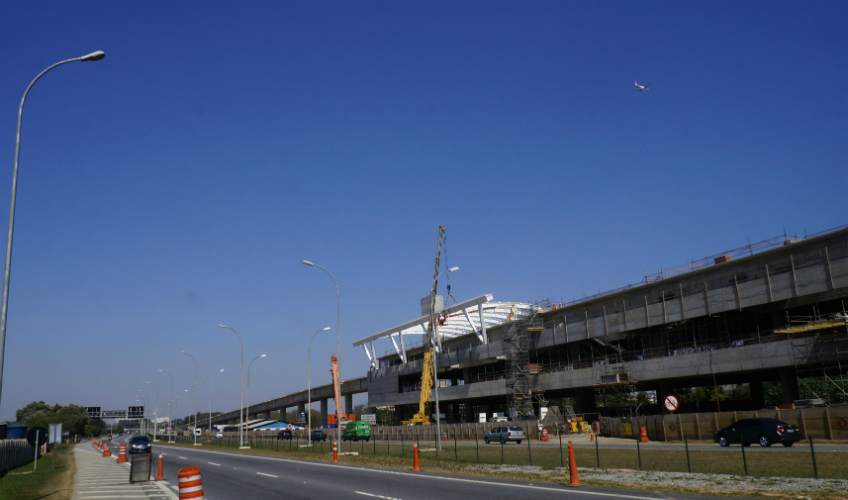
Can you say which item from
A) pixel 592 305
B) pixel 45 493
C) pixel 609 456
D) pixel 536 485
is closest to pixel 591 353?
pixel 592 305

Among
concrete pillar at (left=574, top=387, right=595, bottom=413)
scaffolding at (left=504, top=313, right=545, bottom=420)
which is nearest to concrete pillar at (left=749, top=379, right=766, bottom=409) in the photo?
concrete pillar at (left=574, top=387, right=595, bottom=413)

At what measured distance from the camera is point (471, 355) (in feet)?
280

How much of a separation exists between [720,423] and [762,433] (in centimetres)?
888

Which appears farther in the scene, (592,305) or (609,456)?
(592,305)

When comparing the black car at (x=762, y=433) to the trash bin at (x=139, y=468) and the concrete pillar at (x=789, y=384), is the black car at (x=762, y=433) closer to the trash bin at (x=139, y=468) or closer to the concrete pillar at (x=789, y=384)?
the concrete pillar at (x=789, y=384)

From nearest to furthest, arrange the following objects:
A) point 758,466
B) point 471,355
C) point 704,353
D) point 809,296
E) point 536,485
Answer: point 536,485 → point 758,466 → point 809,296 → point 704,353 → point 471,355

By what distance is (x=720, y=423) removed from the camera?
134ft

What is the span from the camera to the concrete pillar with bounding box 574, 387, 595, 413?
73863mm

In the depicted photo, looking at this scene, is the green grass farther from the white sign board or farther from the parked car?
the parked car

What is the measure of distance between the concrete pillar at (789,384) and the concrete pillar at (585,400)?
78.9ft

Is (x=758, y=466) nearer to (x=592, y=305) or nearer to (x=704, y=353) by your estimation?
(x=704, y=353)

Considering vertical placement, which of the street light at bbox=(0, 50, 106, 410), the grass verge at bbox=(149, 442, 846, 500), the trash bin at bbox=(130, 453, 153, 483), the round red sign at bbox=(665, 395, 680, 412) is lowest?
the grass verge at bbox=(149, 442, 846, 500)

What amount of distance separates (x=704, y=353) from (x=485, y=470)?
1458 inches

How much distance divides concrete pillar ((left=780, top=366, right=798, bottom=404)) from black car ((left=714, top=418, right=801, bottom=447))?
2116cm
